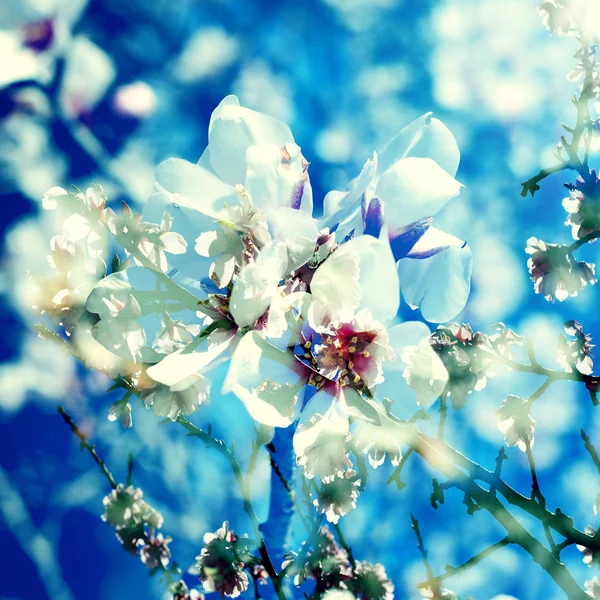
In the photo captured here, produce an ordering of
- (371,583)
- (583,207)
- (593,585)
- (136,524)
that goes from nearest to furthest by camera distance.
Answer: (583,207) → (593,585) → (371,583) → (136,524)

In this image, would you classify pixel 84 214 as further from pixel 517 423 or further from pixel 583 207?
pixel 583 207

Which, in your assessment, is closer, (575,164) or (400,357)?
(400,357)

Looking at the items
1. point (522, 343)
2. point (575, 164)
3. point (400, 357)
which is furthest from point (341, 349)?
point (575, 164)

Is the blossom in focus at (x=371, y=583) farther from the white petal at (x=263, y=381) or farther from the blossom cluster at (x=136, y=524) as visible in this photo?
the white petal at (x=263, y=381)

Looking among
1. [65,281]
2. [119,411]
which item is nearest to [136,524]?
[119,411]

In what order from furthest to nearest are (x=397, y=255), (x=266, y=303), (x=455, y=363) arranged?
1. (x=455, y=363)
2. (x=397, y=255)
3. (x=266, y=303)

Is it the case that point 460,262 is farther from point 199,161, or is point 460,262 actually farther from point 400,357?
point 199,161

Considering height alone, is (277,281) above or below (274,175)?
below
